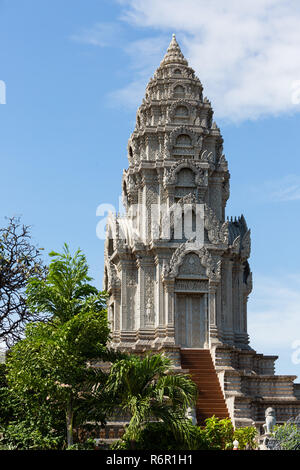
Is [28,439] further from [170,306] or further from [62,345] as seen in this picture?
[170,306]

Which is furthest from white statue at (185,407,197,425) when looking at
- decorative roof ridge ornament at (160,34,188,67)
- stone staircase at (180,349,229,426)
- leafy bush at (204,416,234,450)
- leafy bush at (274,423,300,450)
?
decorative roof ridge ornament at (160,34,188,67)

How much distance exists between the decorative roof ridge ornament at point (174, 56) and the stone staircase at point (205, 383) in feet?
44.6

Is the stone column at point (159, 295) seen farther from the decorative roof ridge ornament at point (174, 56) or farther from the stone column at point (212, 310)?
the decorative roof ridge ornament at point (174, 56)

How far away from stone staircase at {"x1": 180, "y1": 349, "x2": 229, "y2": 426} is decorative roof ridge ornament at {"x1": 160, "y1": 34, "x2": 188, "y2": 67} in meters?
13.6

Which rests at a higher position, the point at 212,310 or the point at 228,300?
the point at 228,300

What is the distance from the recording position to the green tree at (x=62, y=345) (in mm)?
23516

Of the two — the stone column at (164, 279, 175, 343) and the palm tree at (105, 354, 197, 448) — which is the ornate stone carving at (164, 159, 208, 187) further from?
the palm tree at (105, 354, 197, 448)

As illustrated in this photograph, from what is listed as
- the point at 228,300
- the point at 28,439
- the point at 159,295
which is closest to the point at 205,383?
the point at 159,295

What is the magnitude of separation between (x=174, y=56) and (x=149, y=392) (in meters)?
20.2

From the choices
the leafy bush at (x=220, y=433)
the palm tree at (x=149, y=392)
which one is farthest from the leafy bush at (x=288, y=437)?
the palm tree at (x=149, y=392)

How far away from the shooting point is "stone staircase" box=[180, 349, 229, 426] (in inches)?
1171

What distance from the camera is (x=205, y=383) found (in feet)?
103
